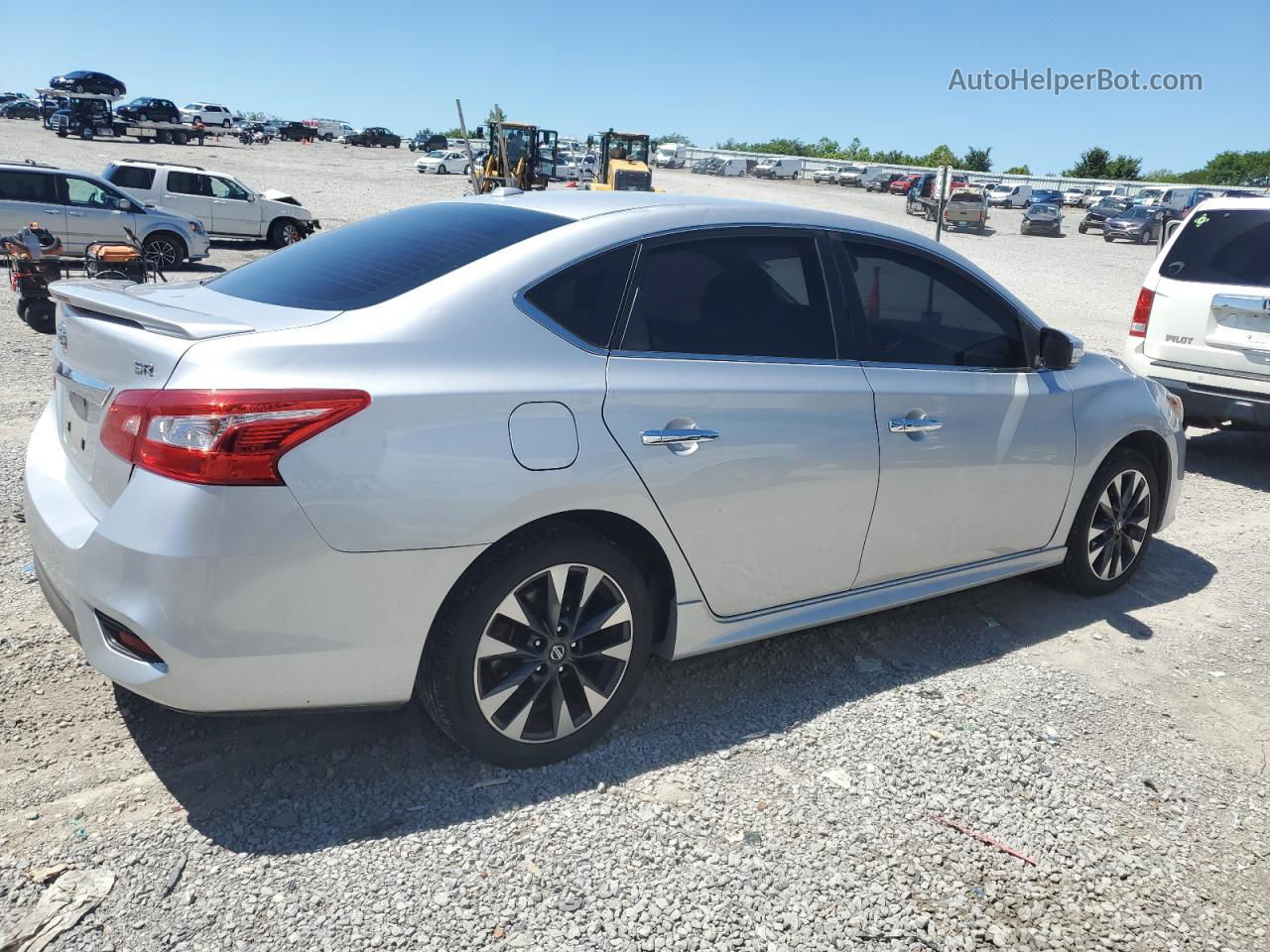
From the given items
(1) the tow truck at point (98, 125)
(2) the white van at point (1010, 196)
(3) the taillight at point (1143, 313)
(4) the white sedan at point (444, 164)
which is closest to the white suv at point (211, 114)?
(1) the tow truck at point (98, 125)

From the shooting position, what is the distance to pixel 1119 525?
4.86m

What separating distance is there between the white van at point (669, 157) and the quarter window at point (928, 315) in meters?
79.7

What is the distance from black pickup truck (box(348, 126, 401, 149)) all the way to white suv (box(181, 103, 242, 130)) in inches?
336

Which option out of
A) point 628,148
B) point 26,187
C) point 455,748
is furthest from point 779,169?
point 455,748

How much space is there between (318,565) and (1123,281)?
27877mm

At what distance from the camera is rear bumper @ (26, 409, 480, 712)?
2.50 meters

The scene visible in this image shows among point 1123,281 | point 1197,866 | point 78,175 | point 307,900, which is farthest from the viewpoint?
point 1123,281

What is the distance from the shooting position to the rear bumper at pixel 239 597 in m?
2.50

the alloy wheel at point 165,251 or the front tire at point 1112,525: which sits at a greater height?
the front tire at point 1112,525

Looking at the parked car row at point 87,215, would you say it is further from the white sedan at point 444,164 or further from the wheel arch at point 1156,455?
the white sedan at point 444,164

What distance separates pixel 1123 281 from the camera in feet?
86.5

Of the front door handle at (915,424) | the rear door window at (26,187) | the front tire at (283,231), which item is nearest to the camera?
the front door handle at (915,424)

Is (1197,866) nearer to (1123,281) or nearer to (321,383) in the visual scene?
(321,383)

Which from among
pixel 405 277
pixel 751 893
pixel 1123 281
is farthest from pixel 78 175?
pixel 1123 281
